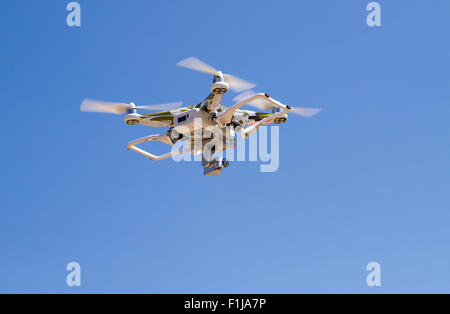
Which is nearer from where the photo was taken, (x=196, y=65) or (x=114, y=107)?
(x=196, y=65)

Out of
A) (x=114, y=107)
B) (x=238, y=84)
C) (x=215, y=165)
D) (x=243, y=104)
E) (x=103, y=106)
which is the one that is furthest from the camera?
(x=114, y=107)

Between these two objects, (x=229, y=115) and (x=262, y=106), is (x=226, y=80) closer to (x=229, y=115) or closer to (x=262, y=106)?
(x=229, y=115)

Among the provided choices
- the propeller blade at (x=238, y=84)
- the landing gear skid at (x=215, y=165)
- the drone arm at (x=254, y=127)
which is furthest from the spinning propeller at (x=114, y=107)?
the drone arm at (x=254, y=127)

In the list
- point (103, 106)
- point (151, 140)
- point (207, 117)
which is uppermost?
point (103, 106)

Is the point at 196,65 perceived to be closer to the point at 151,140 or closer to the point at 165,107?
the point at 165,107

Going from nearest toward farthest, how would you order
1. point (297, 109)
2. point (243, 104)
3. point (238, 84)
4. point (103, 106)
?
point (243, 104) → point (238, 84) → point (103, 106) → point (297, 109)

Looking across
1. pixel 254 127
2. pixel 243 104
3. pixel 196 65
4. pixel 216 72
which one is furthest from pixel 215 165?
pixel 196 65
